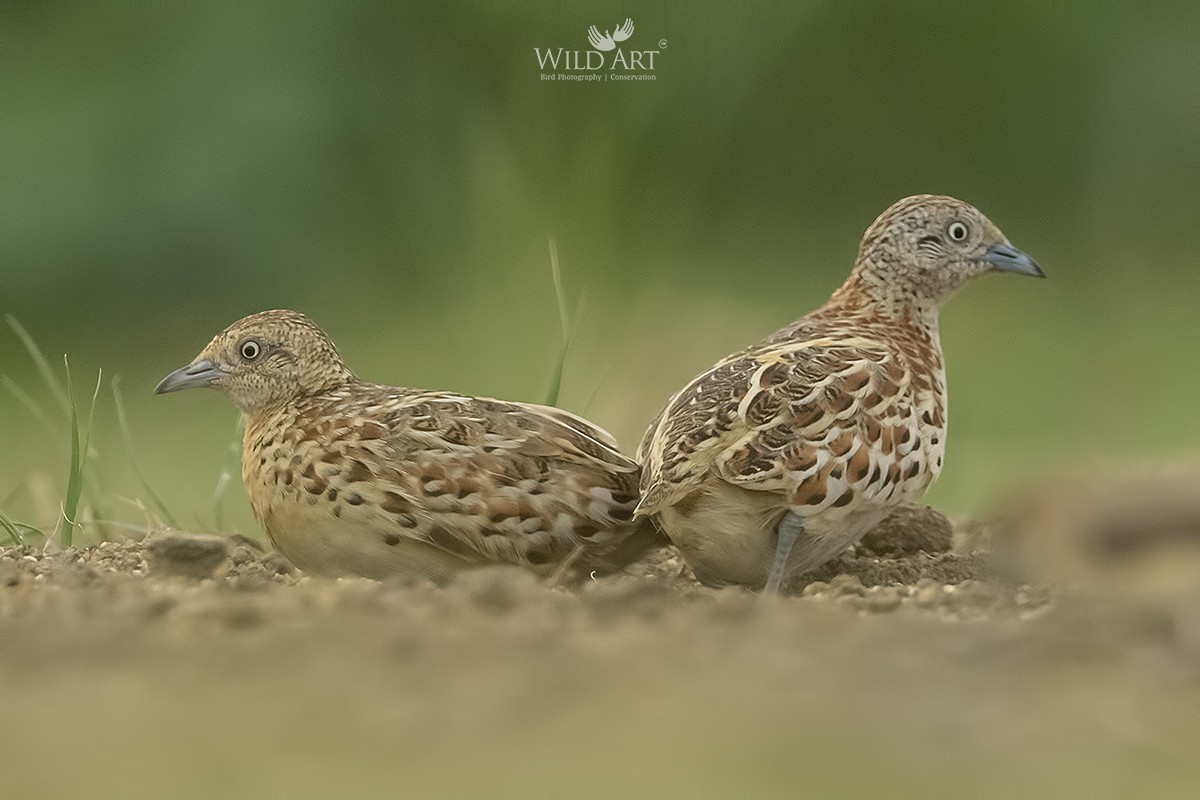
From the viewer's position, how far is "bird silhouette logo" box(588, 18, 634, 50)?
287 inches

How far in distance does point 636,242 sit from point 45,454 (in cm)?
247

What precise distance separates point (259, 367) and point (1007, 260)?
6.83ft

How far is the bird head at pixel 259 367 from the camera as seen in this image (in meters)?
4.98

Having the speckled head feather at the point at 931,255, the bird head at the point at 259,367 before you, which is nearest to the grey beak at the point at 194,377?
the bird head at the point at 259,367

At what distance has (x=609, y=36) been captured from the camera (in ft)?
24.2

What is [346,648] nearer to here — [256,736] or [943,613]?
[256,736]

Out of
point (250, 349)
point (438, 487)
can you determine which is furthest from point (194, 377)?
point (438, 487)

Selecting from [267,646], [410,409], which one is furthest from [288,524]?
[267,646]

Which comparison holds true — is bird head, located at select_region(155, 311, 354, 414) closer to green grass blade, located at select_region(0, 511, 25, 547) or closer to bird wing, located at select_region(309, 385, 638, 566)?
bird wing, located at select_region(309, 385, 638, 566)

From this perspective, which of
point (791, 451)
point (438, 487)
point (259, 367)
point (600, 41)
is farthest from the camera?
point (600, 41)

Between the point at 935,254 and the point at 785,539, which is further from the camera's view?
the point at 935,254

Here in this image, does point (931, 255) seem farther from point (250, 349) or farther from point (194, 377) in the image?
point (194, 377)

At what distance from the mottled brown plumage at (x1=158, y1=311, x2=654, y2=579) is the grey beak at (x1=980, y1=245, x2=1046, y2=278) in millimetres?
1190

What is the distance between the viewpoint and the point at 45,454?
23.5 ft
